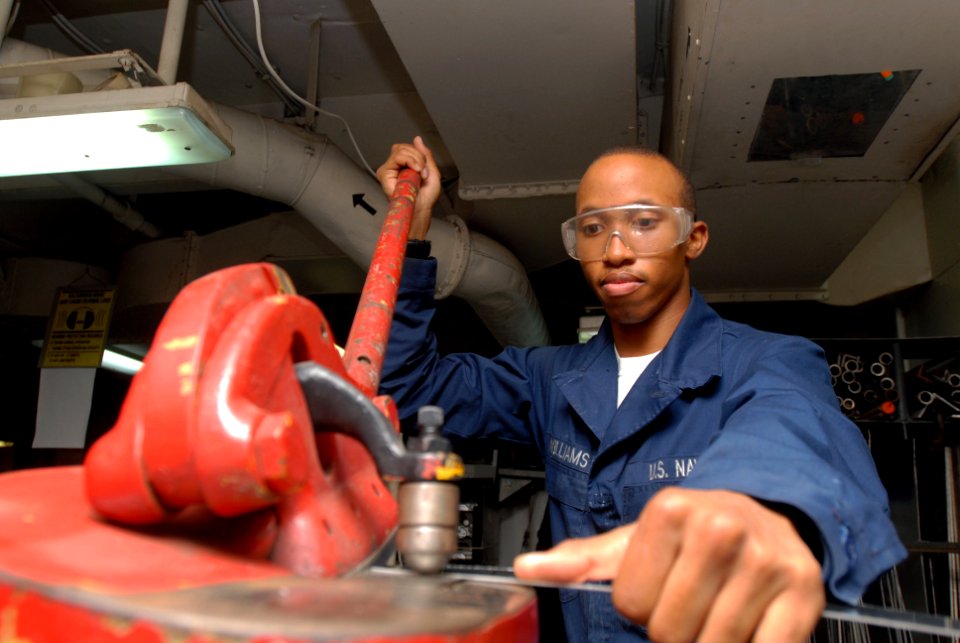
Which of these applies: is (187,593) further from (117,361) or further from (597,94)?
(117,361)

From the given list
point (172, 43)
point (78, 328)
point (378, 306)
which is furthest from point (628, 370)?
point (78, 328)

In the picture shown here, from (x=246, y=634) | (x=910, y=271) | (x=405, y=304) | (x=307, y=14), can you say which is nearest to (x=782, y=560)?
(x=246, y=634)

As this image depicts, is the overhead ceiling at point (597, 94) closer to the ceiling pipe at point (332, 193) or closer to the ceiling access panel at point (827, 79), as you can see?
the ceiling access panel at point (827, 79)

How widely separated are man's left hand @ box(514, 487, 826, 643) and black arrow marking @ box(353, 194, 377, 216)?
1941 millimetres

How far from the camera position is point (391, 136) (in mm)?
2754

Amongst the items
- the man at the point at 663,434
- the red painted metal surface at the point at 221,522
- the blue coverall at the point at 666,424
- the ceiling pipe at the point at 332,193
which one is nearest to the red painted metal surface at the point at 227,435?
the red painted metal surface at the point at 221,522

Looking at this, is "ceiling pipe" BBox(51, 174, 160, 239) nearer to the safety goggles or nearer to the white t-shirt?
the safety goggles

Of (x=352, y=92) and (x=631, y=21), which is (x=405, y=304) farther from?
(x=352, y=92)

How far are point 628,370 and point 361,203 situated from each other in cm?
129

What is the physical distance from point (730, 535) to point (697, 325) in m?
0.87

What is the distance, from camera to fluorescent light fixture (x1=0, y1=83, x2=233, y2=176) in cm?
146

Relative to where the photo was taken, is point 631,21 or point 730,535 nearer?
point 730,535

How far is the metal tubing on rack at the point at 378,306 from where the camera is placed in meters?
0.95

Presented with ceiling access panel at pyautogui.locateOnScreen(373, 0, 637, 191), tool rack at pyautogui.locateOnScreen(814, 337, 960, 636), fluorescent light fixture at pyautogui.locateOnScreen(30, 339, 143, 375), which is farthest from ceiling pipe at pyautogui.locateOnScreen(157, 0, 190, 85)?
fluorescent light fixture at pyautogui.locateOnScreen(30, 339, 143, 375)
